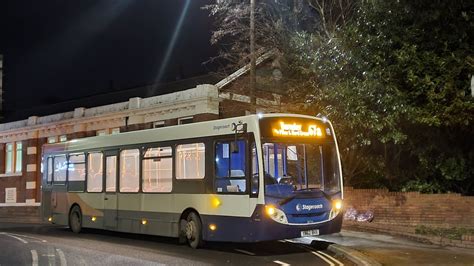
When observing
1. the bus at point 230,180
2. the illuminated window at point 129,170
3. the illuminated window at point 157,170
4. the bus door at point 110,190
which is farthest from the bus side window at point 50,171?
the illuminated window at point 157,170

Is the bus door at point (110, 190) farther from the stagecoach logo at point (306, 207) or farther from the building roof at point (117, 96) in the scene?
the building roof at point (117, 96)

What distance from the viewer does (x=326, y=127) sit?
43.1ft

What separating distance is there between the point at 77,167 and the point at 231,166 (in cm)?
760

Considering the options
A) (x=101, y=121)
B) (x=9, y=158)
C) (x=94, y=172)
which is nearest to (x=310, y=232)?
(x=94, y=172)

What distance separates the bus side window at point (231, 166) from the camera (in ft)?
39.8

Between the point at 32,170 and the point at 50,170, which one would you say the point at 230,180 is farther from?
the point at 32,170

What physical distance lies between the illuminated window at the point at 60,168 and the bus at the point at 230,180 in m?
3.30

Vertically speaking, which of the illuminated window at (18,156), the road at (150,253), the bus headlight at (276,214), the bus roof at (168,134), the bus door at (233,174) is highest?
the illuminated window at (18,156)

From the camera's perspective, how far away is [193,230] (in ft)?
44.1

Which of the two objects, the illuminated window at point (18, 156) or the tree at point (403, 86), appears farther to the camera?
the illuminated window at point (18, 156)

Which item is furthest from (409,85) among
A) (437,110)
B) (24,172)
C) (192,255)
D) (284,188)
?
(24,172)

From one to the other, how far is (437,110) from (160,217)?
7.44 m

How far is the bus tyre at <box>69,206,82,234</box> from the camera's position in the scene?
18.1 metres

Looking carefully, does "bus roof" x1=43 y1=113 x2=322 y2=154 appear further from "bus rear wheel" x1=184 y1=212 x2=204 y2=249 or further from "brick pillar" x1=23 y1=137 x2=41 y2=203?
"brick pillar" x1=23 y1=137 x2=41 y2=203
